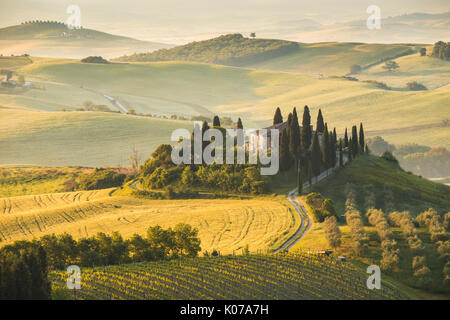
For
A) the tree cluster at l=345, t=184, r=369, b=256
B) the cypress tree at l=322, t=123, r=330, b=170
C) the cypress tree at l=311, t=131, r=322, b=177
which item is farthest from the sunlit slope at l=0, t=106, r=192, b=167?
the tree cluster at l=345, t=184, r=369, b=256

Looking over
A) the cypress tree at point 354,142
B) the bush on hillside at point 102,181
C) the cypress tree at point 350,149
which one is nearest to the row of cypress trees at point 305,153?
the cypress tree at point 350,149

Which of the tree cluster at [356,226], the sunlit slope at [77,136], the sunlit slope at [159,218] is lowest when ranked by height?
the sunlit slope at [159,218]

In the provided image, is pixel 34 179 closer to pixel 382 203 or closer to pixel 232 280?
pixel 382 203

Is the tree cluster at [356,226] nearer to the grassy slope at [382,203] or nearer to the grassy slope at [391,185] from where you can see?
the grassy slope at [382,203]

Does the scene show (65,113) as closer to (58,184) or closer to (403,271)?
(58,184)

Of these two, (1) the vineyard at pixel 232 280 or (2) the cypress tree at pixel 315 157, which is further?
(2) the cypress tree at pixel 315 157
